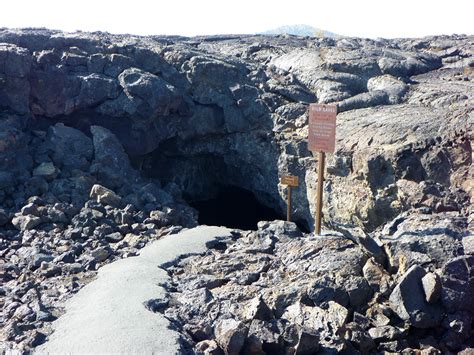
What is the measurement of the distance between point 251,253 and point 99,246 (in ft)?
11.8

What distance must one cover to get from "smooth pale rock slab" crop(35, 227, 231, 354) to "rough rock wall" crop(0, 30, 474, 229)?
223 inches

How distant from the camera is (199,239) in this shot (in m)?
10.1

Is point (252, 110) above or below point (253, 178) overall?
above

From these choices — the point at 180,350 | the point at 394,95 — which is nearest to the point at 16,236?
the point at 180,350

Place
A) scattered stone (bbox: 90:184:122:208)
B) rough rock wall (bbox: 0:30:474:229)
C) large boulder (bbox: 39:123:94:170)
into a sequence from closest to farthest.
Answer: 1. rough rock wall (bbox: 0:30:474:229)
2. scattered stone (bbox: 90:184:122:208)
3. large boulder (bbox: 39:123:94:170)

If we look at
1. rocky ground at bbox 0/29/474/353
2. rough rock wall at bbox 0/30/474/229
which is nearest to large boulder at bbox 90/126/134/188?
rocky ground at bbox 0/29/474/353

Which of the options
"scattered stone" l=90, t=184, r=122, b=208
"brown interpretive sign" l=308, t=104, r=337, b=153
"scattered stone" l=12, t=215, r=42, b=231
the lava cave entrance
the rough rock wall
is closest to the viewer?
"brown interpretive sign" l=308, t=104, r=337, b=153

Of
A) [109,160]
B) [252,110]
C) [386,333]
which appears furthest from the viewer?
[252,110]

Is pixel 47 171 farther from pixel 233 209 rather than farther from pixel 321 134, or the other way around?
pixel 321 134

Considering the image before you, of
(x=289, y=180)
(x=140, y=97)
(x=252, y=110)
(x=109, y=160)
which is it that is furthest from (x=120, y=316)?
(x=252, y=110)

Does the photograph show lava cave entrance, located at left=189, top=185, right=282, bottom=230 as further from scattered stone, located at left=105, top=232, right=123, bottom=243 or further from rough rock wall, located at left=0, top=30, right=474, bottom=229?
scattered stone, located at left=105, top=232, right=123, bottom=243

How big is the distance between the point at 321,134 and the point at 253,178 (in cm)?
799

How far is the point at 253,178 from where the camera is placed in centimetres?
1711

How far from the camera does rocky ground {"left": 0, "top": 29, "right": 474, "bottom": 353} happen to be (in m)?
6.76
